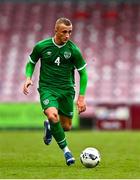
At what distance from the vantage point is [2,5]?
122ft

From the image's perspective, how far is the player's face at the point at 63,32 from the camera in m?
10.7

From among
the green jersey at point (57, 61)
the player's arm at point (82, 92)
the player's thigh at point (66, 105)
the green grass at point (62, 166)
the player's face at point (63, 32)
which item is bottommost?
the green grass at point (62, 166)

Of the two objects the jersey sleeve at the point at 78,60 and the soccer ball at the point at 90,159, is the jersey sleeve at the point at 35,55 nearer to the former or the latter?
the jersey sleeve at the point at 78,60

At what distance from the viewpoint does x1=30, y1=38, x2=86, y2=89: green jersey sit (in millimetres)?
11164

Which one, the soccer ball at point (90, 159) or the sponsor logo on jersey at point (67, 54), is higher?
the sponsor logo on jersey at point (67, 54)

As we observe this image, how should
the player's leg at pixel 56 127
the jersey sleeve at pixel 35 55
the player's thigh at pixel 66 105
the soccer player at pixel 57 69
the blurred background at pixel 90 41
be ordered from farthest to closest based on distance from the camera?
the blurred background at pixel 90 41 → the player's thigh at pixel 66 105 → the jersey sleeve at pixel 35 55 → the soccer player at pixel 57 69 → the player's leg at pixel 56 127

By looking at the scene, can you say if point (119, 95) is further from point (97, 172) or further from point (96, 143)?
point (97, 172)

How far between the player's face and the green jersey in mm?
214

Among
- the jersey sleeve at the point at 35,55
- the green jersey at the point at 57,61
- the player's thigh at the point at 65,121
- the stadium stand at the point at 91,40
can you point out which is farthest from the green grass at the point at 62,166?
the stadium stand at the point at 91,40

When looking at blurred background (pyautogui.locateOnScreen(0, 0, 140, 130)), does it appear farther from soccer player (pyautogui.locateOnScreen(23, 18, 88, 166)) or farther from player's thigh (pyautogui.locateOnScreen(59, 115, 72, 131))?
soccer player (pyautogui.locateOnScreen(23, 18, 88, 166))

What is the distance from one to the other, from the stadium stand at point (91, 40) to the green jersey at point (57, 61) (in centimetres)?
1973

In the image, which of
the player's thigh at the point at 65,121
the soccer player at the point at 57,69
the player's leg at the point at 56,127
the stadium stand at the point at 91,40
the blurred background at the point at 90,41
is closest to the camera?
the player's leg at the point at 56,127

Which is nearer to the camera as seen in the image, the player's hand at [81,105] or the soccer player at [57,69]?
the player's hand at [81,105]

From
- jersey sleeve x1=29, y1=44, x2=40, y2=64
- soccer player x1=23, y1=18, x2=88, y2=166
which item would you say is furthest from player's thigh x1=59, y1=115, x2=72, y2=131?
jersey sleeve x1=29, y1=44, x2=40, y2=64
